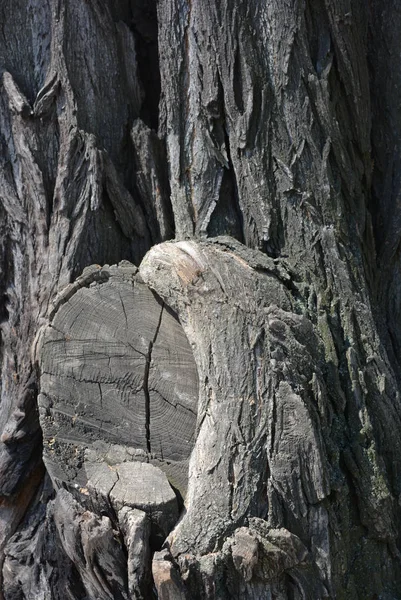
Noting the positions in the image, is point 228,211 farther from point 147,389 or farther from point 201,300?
point 147,389

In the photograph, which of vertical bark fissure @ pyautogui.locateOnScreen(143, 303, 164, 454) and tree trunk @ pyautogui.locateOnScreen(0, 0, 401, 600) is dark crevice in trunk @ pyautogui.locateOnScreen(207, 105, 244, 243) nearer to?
tree trunk @ pyautogui.locateOnScreen(0, 0, 401, 600)

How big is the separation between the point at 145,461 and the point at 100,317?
0.52 meters

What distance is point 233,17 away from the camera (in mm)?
2469

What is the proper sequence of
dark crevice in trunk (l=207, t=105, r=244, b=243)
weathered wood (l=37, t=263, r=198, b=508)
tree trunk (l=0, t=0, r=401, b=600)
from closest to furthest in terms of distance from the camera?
1. tree trunk (l=0, t=0, r=401, b=600)
2. weathered wood (l=37, t=263, r=198, b=508)
3. dark crevice in trunk (l=207, t=105, r=244, b=243)

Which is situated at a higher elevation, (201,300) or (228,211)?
(228,211)

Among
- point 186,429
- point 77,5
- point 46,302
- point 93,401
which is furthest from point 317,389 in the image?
point 77,5

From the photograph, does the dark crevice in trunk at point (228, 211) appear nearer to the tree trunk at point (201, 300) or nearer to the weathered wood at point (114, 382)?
the tree trunk at point (201, 300)

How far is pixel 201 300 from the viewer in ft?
7.36

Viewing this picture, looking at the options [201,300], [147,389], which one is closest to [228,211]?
[201,300]

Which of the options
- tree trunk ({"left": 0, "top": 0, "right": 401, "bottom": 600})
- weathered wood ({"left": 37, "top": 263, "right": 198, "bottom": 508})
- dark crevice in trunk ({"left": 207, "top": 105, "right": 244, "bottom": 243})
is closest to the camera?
tree trunk ({"left": 0, "top": 0, "right": 401, "bottom": 600})

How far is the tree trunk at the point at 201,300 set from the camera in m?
2.02

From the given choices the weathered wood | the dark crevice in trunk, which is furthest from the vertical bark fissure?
the dark crevice in trunk

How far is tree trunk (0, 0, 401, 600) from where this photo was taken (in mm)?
2023

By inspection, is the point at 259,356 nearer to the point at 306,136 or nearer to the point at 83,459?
the point at 83,459
